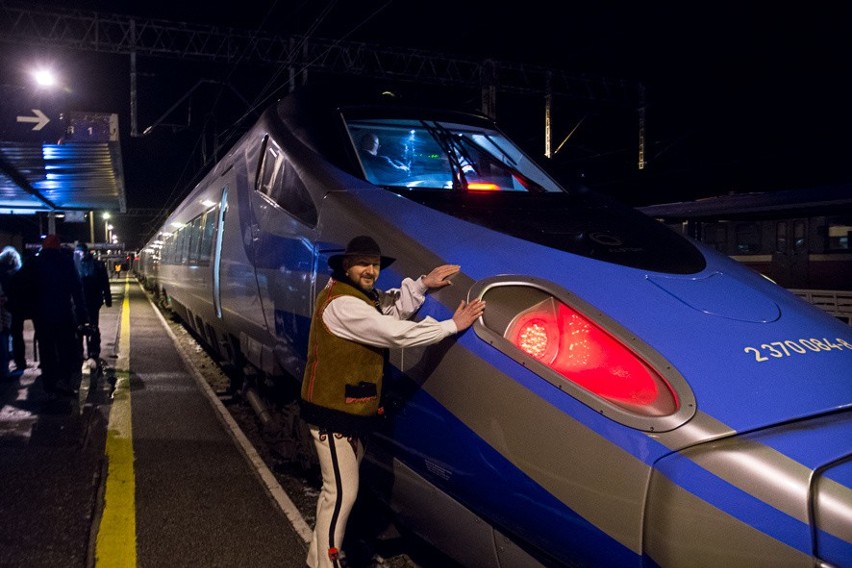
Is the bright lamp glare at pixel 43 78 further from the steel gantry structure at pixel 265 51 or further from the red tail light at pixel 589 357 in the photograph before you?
the red tail light at pixel 589 357

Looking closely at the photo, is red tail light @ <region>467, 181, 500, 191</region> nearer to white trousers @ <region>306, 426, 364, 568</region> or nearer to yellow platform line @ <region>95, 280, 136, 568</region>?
white trousers @ <region>306, 426, 364, 568</region>

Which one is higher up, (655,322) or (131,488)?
(655,322)

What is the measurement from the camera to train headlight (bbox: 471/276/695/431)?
2010 mm

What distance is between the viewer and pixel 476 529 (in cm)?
247

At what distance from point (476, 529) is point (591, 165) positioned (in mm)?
26558

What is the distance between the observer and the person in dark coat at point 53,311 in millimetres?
6789

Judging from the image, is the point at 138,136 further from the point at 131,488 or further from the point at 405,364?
the point at 405,364

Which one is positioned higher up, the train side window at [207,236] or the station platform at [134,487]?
the train side window at [207,236]

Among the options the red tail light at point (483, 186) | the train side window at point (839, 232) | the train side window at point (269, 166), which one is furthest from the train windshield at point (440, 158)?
the train side window at point (839, 232)

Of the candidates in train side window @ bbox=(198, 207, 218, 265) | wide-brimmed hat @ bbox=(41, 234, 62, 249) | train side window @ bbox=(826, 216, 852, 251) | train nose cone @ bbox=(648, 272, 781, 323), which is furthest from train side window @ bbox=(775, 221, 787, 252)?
wide-brimmed hat @ bbox=(41, 234, 62, 249)

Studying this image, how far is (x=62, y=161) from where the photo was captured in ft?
53.3

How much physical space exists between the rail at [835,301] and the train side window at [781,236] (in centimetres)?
225

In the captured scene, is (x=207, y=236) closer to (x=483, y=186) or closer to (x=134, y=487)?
(x=134, y=487)

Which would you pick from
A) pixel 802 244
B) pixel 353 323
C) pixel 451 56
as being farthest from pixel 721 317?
pixel 451 56
